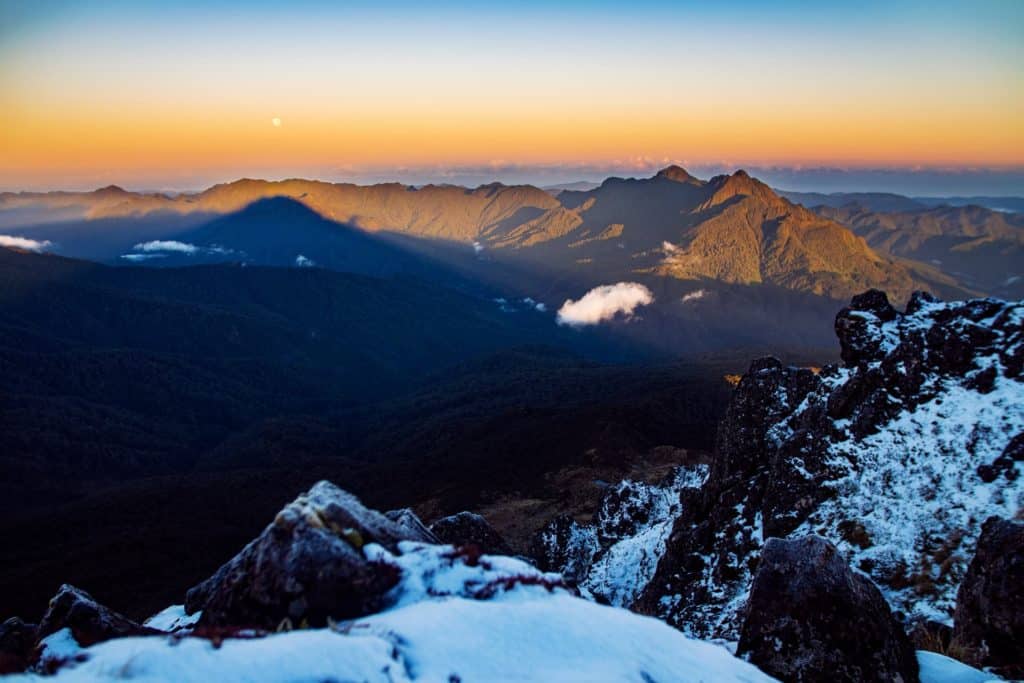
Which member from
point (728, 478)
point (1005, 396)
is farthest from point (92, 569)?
point (1005, 396)

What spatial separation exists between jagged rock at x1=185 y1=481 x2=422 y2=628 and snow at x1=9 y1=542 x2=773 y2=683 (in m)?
0.51

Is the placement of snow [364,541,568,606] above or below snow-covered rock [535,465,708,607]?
above

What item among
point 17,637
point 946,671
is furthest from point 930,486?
point 17,637

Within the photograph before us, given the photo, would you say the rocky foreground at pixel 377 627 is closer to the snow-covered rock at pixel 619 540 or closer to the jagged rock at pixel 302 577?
the jagged rock at pixel 302 577

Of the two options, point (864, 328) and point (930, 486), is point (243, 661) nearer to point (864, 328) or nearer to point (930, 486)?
point (930, 486)

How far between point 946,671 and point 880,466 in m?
16.4

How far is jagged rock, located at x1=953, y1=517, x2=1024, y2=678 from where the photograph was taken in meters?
15.7

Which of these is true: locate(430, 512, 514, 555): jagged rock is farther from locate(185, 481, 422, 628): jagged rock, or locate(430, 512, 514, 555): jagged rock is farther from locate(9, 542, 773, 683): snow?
locate(185, 481, 422, 628): jagged rock

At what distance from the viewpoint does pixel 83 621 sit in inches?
637

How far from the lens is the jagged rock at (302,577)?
11.4 metres

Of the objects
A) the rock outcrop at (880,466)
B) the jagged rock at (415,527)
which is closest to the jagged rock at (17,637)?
the jagged rock at (415,527)

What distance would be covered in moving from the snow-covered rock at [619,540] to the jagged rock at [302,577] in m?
33.0

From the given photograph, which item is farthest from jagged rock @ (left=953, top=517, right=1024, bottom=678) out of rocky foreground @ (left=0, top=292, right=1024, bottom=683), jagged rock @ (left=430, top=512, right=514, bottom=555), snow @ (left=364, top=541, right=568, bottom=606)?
jagged rock @ (left=430, top=512, right=514, bottom=555)

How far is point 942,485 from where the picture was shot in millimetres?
26062
